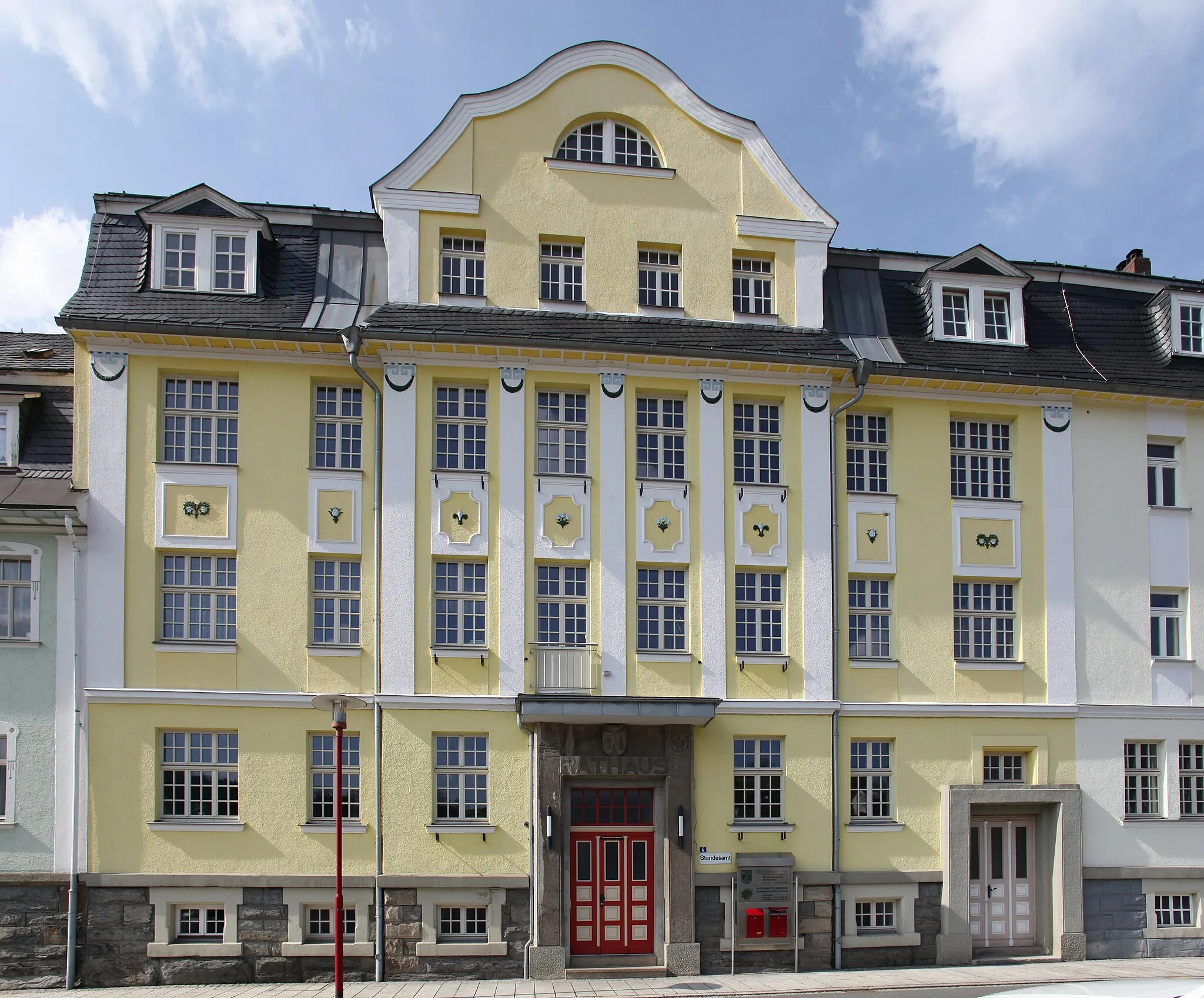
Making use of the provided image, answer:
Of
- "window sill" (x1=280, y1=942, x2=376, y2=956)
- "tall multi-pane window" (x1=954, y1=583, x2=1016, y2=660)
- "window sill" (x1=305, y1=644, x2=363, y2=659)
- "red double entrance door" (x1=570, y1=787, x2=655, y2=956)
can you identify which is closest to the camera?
"window sill" (x1=280, y1=942, x2=376, y2=956)

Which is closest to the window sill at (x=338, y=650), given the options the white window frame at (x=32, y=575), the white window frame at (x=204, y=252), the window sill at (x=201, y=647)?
the window sill at (x=201, y=647)

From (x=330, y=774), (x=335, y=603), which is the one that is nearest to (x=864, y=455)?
(x=335, y=603)

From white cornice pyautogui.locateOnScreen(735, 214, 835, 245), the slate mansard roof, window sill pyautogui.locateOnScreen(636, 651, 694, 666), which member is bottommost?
window sill pyautogui.locateOnScreen(636, 651, 694, 666)

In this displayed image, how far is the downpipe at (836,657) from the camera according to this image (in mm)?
18547

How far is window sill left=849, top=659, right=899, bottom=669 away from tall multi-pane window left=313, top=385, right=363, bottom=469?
31.5 feet

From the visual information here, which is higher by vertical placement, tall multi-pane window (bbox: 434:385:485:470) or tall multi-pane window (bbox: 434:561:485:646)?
tall multi-pane window (bbox: 434:385:485:470)

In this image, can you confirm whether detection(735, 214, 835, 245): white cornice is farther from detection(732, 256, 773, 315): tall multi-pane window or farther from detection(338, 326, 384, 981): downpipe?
detection(338, 326, 384, 981): downpipe

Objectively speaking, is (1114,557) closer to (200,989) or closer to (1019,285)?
(1019,285)

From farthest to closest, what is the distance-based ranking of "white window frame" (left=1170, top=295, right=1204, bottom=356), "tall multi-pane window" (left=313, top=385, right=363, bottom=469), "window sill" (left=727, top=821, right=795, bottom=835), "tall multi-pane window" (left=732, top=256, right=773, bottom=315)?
1. "white window frame" (left=1170, top=295, right=1204, bottom=356)
2. "tall multi-pane window" (left=732, top=256, right=773, bottom=315)
3. "tall multi-pane window" (left=313, top=385, right=363, bottom=469)
4. "window sill" (left=727, top=821, right=795, bottom=835)

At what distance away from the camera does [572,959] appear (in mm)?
17797

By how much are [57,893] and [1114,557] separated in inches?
769

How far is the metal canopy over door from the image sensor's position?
63.8 feet

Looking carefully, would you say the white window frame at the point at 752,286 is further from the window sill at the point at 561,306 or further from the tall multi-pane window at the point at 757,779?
the tall multi-pane window at the point at 757,779

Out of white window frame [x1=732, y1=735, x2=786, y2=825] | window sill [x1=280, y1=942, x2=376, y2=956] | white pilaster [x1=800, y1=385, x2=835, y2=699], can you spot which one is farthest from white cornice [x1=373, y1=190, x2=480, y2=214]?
window sill [x1=280, y1=942, x2=376, y2=956]
